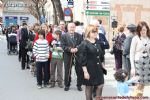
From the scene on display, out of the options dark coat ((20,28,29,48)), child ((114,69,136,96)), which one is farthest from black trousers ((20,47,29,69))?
child ((114,69,136,96))

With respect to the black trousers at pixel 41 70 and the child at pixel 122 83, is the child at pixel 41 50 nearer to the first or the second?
the black trousers at pixel 41 70

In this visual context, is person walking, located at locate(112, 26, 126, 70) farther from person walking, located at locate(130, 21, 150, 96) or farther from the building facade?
the building facade

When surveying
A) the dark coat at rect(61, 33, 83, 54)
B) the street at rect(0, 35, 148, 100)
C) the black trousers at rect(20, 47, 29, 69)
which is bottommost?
the street at rect(0, 35, 148, 100)

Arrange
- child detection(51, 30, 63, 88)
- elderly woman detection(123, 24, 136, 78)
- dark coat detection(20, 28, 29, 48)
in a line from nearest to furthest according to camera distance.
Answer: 1. elderly woman detection(123, 24, 136, 78)
2. child detection(51, 30, 63, 88)
3. dark coat detection(20, 28, 29, 48)

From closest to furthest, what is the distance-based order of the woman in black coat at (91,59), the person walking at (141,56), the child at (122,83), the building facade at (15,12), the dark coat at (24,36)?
the child at (122,83)
the woman in black coat at (91,59)
the person walking at (141,56)
the dark coat at (24,36)
the building facade at (15,12)

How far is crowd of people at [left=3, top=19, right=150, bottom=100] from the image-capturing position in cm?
924

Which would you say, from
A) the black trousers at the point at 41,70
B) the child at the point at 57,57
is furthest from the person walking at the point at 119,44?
the black trousers at the point at 41,70

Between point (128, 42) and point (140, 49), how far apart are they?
11.4 ft

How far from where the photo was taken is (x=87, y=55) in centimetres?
926

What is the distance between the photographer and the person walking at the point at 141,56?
9.79 m

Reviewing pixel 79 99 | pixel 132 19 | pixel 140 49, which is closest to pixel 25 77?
pixel 79 99

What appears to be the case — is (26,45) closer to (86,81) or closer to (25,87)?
(25,87)

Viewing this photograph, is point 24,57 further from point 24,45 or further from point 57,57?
point 57,57

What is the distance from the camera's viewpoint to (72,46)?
45.2 feet
